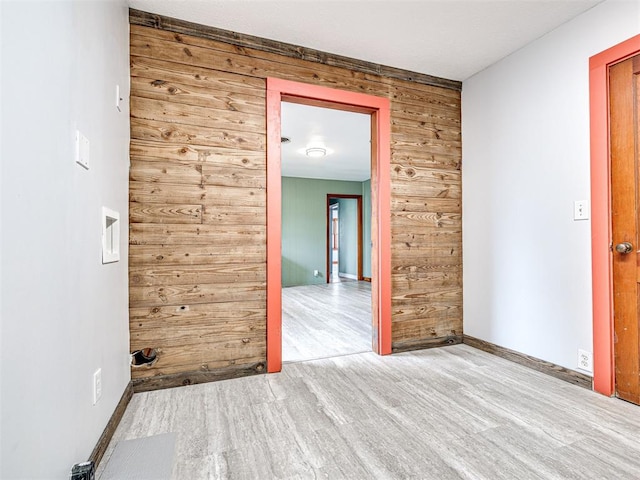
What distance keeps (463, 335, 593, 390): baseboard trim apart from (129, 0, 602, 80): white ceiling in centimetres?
232

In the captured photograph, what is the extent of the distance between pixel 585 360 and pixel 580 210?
95cm

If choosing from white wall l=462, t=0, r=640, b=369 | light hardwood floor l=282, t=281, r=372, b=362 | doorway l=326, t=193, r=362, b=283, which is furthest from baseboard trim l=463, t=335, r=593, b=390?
doorway l=326, t=193, r=362, b=283

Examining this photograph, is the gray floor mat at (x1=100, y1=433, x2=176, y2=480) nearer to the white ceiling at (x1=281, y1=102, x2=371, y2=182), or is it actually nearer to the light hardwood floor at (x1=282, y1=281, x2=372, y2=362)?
the light hardwood floor at (x1=282, y1=281, x2=372, y2=362)

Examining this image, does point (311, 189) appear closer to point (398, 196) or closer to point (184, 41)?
point (398, 196)

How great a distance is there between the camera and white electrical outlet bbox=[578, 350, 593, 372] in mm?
2066

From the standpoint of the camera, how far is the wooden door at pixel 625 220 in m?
1.88

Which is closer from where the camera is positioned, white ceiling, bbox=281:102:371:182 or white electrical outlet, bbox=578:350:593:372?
white electrical outlet, bbox=578:350:593:372

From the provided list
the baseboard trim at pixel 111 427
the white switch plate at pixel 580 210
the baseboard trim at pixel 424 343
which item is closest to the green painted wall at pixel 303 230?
the baseboard trim at pixel 424 343

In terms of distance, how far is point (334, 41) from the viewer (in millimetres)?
2414

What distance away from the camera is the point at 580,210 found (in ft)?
7.00

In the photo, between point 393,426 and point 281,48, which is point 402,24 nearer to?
point 281,48

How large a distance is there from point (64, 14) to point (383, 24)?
6.04ft

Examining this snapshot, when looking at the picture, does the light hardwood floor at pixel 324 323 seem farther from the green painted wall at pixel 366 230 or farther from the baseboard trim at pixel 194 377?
the green painted wall at pixel 366 230

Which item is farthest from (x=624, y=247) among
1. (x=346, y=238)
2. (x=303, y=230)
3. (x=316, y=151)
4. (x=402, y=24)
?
(x=346, y=238)
